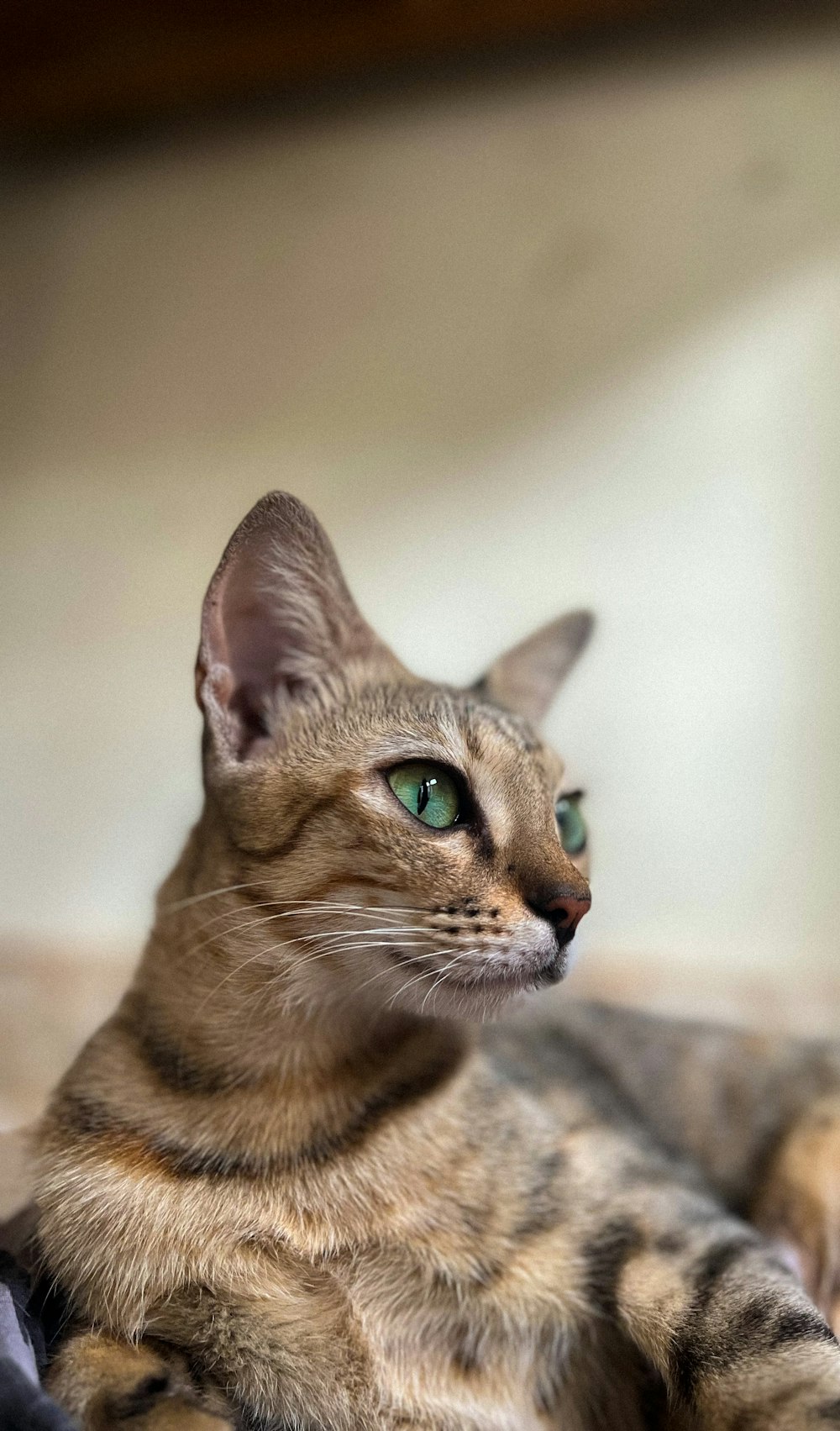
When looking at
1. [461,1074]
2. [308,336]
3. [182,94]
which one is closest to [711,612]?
[308,336]

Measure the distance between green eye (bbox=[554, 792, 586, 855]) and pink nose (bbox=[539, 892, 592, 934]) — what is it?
157mm

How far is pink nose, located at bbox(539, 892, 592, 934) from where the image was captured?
0.77m

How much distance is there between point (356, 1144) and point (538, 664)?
1.73ft

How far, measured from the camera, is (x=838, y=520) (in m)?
1.55

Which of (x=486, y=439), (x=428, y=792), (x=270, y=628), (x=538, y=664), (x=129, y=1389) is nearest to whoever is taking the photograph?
(x=129, y=1389)

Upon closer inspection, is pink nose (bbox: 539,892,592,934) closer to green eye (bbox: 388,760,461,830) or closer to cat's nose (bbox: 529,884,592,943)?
cat's nose (bbox: 529,884,592,943)

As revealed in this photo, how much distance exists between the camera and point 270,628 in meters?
0.95

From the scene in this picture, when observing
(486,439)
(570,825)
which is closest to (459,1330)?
(570,825)

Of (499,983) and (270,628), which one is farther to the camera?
(270,628)

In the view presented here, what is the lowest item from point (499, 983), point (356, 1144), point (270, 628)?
point (356, 1144)

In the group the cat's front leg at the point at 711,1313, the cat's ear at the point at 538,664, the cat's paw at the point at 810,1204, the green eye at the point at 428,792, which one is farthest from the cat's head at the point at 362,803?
the cat's paw at the point at 810,1204

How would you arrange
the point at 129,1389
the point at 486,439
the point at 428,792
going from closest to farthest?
the point at 129,1389 < the point at 428,792 < the point at 486,439

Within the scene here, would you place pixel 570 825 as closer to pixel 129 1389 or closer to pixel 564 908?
pixel 564 908

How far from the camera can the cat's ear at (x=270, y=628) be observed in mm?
880
